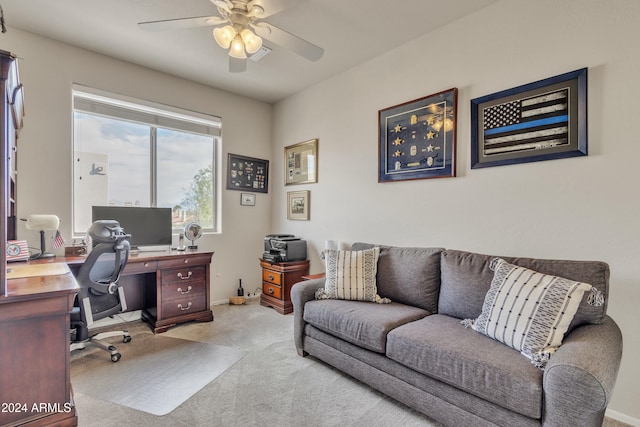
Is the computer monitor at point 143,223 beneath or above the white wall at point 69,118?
beneath

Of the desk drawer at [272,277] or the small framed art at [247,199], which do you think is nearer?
the desk drawer at [272,277]

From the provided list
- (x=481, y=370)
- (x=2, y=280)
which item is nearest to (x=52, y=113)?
(x=2, y=280)

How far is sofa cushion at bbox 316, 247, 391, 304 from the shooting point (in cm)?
251

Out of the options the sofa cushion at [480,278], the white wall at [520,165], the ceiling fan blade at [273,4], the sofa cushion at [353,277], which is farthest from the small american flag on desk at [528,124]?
the ceiling fan blade at [273,4]

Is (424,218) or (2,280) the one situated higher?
(424,218)

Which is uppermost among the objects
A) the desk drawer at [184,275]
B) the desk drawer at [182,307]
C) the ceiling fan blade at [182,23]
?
the ceiling fan blade at [182,23]

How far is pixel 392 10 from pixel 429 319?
7.70ft

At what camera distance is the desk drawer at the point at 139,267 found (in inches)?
112

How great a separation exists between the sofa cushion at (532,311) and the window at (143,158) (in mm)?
3373

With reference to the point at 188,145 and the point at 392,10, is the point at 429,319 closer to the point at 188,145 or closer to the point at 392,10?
the point at 392,10

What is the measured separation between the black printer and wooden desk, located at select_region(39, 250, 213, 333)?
2.58 feet

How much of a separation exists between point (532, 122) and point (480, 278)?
1141mm

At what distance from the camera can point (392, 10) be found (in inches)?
94.9

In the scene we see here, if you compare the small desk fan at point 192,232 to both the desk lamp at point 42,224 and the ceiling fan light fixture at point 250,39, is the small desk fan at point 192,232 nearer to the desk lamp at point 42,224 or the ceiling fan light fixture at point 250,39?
the desk lamp at point 42,224
